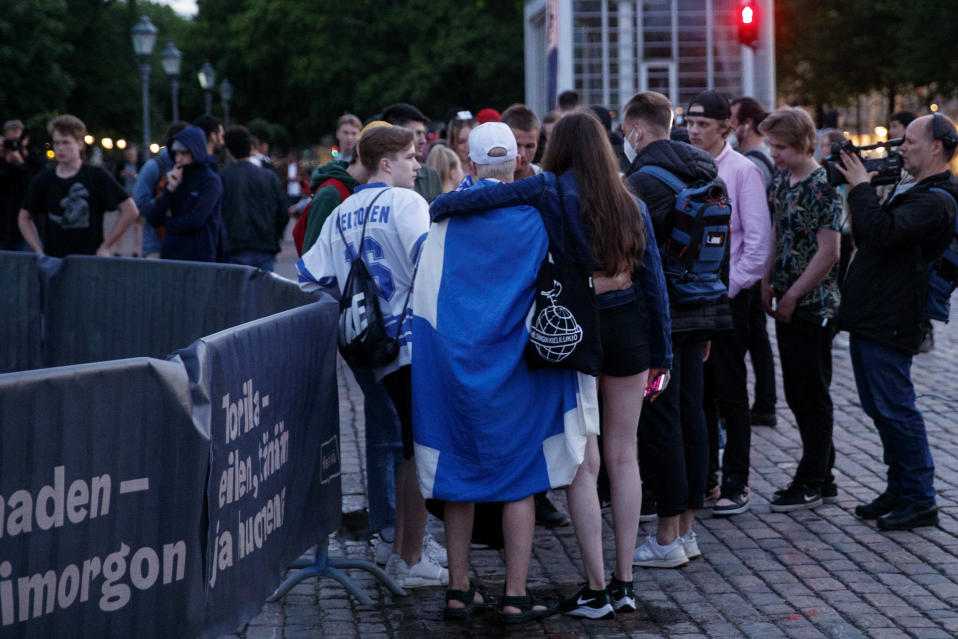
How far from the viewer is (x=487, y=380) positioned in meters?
Result: 4.80

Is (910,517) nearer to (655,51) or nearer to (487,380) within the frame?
(487,380)

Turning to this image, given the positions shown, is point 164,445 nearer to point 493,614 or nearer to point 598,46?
point 493,614

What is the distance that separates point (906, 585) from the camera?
18.0 ft

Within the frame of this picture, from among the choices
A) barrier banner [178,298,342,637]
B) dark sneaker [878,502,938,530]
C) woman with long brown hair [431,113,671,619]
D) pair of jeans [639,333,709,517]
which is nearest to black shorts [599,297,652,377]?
woman with long brown hair [431,113,671,619]

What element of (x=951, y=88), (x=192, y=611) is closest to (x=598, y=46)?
(x=951, y=88)

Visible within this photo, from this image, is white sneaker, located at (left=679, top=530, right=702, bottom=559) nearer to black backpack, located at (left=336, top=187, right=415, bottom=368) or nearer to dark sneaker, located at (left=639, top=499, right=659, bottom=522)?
dark sneaker, located at (left=639, top=499, right=659, bottom=522)

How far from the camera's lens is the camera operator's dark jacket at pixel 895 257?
612 cm

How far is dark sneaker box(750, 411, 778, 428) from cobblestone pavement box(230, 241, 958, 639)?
1413mm

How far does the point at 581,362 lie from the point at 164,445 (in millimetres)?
1618

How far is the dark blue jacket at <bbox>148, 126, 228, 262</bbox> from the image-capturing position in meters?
9.47

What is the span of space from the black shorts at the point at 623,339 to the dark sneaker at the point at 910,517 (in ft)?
6.40

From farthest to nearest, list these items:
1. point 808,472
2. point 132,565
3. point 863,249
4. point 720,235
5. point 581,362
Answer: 1. point 808,472
2. point 863,249
3. point 720,235
4. point 581,362
5. point 132,565

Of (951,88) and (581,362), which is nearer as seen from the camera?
(581,362)

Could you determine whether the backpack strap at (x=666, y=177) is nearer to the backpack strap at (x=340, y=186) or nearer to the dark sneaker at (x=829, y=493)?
the backpack strap at (x=340, y=186)
